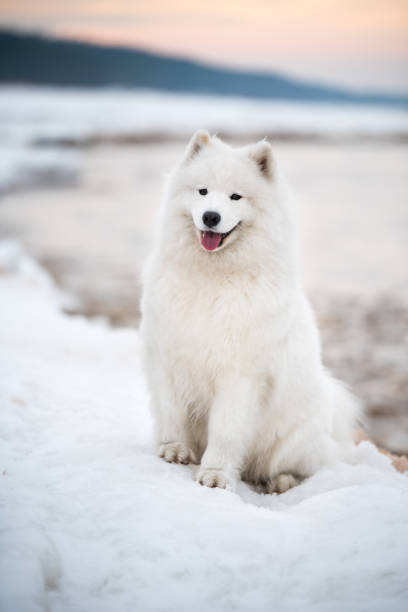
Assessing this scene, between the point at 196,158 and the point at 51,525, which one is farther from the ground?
the point at 196,158

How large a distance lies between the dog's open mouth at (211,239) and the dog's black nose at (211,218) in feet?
0.24

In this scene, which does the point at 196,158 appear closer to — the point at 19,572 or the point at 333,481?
the point at 333,481

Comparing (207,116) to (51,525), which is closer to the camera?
(51,525)

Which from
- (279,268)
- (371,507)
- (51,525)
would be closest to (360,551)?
(371,507)

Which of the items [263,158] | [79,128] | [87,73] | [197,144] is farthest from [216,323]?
[87,73]

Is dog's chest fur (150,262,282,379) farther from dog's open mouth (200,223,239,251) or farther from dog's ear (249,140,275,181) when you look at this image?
dog's ear (249,140,275,181)

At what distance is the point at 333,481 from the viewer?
3.03m

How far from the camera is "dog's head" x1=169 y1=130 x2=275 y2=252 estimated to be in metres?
2.81

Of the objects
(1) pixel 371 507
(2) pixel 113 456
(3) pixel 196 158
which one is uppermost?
(3) pixel 196 158

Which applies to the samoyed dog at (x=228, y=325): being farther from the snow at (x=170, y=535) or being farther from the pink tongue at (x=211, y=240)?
the snow at (x=170, y=535)

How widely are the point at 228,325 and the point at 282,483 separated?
1.09m

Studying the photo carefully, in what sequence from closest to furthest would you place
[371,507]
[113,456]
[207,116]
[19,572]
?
[19,572]
[371,507]
[113,456]
[207,116]

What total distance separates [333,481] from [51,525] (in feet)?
5.32

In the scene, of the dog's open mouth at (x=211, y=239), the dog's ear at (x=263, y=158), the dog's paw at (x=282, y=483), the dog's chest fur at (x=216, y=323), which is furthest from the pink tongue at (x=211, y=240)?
the dog's paw at (x=282, y=483)
